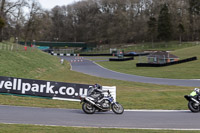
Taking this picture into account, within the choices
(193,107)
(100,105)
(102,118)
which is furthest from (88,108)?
(193,107)

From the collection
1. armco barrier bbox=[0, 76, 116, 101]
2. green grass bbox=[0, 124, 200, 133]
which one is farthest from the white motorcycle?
armco barrier bbox=[0, 76, 116, 101]

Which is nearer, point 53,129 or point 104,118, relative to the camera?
point 53,129

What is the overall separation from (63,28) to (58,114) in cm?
12646

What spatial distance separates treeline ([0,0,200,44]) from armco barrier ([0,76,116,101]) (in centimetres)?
5455

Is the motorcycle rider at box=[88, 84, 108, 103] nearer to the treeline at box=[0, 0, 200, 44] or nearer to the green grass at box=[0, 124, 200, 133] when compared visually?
the green grass at box=[0, 124, 200, 133]

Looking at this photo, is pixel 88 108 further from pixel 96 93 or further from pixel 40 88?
pixel 40 88

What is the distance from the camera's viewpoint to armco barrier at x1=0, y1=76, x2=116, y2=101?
50.0ft

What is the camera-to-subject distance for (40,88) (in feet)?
50.8

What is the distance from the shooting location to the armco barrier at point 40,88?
1524 centimetres

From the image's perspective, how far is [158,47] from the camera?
92875 millimetres

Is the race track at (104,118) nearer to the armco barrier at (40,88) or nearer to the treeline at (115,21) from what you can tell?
the armco barrier at (40,88)

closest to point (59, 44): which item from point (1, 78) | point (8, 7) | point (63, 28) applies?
point (63, 28)

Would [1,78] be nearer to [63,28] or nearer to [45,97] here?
[45,97]

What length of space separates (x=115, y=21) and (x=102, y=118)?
4329 inches
